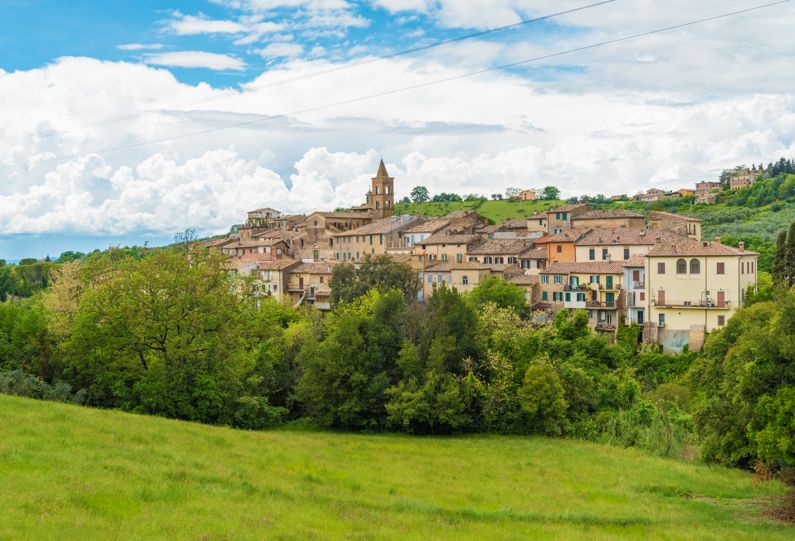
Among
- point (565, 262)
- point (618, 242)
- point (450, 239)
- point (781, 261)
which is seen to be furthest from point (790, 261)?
point (450, 239)

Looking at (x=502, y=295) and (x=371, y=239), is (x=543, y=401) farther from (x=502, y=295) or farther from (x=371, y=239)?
(x=371, y=239)

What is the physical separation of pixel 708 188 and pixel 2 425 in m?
184

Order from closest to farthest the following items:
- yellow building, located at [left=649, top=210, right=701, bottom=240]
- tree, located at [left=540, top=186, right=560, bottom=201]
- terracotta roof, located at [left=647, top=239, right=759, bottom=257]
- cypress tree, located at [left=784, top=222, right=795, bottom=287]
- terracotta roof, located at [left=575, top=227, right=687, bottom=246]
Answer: cypress tree, located at [left=784, top=222, right=795, bottom=287] < terracotta roof, located at [left=647, top=239, right=759, bottom=257] < terracotta roof, located at [left=575, top=227, right=687, bottom=246] < yellow building, located at [left=649, top=210, right=701, bottom=240] < tree, located at [left=540, top=186, right=560, bottom=201]

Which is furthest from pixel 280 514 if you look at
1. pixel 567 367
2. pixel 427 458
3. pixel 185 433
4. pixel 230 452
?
pixel 567 367

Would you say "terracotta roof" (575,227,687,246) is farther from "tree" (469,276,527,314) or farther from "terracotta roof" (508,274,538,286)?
"tree" (469,276,527,314)

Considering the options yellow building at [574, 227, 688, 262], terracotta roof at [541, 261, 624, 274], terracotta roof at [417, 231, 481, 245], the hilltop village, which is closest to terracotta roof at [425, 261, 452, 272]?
the hilltop village

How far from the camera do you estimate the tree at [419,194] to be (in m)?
193

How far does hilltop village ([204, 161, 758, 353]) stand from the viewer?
60781 millimetres

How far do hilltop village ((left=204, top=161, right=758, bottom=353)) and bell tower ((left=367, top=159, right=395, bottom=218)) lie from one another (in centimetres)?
2208

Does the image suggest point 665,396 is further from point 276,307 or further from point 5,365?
point 5,365

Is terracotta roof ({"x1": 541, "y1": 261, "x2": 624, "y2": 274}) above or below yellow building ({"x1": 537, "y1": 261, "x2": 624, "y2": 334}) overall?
above

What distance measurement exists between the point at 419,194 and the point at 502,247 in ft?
370

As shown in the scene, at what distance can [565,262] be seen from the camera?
73438 millimetres

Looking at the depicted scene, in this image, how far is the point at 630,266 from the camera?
6481 centimetres
